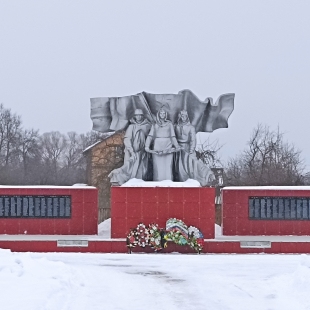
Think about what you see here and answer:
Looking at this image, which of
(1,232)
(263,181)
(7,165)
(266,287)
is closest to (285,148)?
(263,181)

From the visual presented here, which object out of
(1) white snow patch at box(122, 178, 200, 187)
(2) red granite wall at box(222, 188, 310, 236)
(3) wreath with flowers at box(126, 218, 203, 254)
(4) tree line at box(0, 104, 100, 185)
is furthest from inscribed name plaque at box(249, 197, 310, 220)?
(4) tree line at box(0, 104, 100, 185)

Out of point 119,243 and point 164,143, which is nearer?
point 119,243

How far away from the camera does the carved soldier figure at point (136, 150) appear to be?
2303 cm

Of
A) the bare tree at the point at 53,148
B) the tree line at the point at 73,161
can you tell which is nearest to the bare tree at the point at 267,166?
the tree line at the point at 73,161

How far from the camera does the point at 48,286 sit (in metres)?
10.0

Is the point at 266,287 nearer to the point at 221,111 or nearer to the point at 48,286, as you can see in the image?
the point at 48,286

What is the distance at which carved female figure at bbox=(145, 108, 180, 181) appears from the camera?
74.9ft

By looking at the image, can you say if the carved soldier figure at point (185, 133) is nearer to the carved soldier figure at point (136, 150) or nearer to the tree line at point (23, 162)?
the carved soldier figure at point (136, 150)

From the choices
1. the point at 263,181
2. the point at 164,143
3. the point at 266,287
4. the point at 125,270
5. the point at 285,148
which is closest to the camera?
the point at 266,287

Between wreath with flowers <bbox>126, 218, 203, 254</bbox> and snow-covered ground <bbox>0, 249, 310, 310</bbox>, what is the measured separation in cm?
551

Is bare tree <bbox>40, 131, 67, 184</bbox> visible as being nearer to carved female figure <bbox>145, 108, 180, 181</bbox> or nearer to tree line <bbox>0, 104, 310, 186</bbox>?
tree line <bbox>0, 104, 310, 186</bbox>

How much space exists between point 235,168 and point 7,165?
1936 cm

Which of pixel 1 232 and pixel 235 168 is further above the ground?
pixel 235 168

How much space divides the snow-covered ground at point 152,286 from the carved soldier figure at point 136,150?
773 cm
